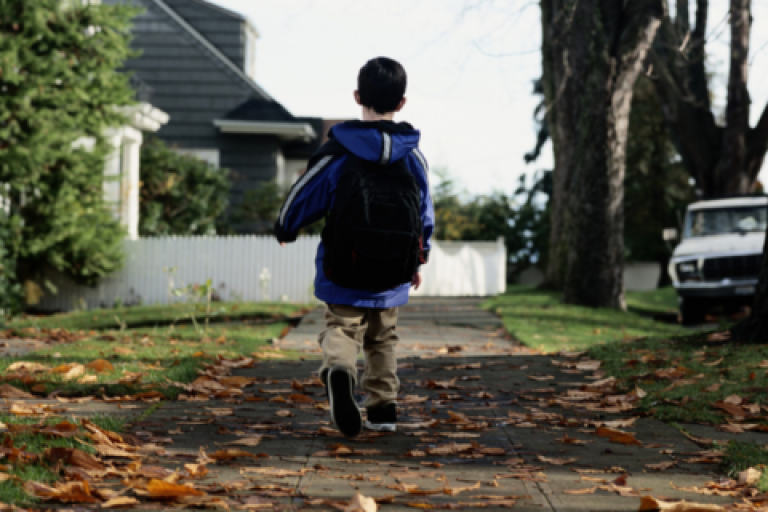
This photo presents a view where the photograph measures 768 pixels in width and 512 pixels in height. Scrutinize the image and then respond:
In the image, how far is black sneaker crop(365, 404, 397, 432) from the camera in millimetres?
4711

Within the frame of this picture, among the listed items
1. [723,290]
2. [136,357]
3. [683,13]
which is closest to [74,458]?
[136,357]

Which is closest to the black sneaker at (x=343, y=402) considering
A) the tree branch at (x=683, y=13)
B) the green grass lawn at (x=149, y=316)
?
the green grass lawn at (x=149, y=316)

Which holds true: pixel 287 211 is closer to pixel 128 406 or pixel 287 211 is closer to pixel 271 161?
pixel 128 406

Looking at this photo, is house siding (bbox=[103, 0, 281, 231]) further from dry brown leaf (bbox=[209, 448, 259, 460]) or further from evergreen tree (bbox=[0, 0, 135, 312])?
dry brown leaf (bbox=[209, 448, 259, 460])

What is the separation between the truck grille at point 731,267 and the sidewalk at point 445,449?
387 inches

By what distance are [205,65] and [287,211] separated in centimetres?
2036

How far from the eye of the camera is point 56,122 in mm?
14070

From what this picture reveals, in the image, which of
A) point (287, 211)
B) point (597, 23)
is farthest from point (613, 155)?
point (287, 211)

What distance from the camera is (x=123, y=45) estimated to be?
1517 cm

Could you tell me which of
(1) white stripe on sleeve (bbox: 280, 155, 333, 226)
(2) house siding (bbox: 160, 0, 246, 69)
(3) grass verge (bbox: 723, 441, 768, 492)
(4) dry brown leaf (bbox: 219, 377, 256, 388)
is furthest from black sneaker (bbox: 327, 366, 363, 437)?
(2) house siding (bbox: 160, 0, 246, 69)

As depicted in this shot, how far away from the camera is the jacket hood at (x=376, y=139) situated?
14.6ft

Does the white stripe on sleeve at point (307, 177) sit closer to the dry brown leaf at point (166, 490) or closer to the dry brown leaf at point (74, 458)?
the dry brown leaf at point (74, 458)

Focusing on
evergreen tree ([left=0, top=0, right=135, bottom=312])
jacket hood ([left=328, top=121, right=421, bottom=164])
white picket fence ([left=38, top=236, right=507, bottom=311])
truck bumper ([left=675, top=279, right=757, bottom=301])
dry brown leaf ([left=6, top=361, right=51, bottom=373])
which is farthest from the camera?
white picket fence ([left=38, top=236, right=507, bottom=311])

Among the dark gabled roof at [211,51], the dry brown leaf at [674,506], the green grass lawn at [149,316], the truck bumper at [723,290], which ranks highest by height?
the dark gabled roof at [211,51]
